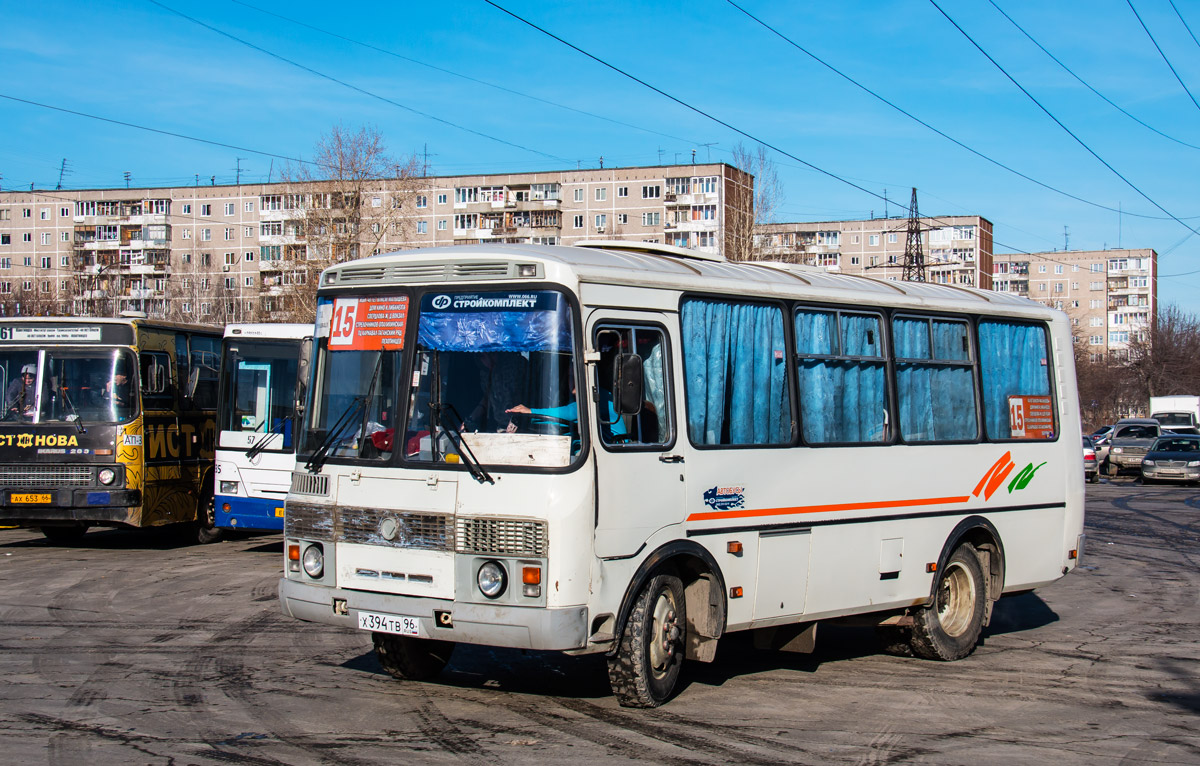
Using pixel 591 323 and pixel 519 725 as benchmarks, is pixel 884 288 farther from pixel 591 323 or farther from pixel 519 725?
pixel 519 725

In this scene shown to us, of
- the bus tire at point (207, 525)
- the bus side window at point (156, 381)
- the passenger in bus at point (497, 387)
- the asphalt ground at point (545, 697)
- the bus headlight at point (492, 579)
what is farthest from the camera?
the bus tire at point (207, 525)

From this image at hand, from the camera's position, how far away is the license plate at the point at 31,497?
16.1m

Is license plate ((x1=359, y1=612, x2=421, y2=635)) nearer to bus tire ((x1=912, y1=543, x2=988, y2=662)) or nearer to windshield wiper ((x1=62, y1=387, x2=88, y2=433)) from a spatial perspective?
bus tire ((x1=912, y1=543, x2=988, y2=662))

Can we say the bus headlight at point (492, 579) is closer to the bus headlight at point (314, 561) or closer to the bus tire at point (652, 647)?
the bus tire at point (652, 647)

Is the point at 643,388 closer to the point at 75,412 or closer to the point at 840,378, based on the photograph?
the point at 840,378

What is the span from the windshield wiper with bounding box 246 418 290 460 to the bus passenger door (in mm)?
9010

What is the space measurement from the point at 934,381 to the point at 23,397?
1238 cm

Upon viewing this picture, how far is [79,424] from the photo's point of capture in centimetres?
1630

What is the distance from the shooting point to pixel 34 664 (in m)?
8.94

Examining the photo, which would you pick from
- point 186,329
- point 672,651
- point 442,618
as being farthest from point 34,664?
point 186,329

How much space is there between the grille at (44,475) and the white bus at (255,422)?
1813mm

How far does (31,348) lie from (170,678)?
9470 mm

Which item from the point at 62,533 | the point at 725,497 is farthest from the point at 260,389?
the point at 725,497

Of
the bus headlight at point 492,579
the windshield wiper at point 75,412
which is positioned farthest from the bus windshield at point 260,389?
the bus headlight at point 492,579
